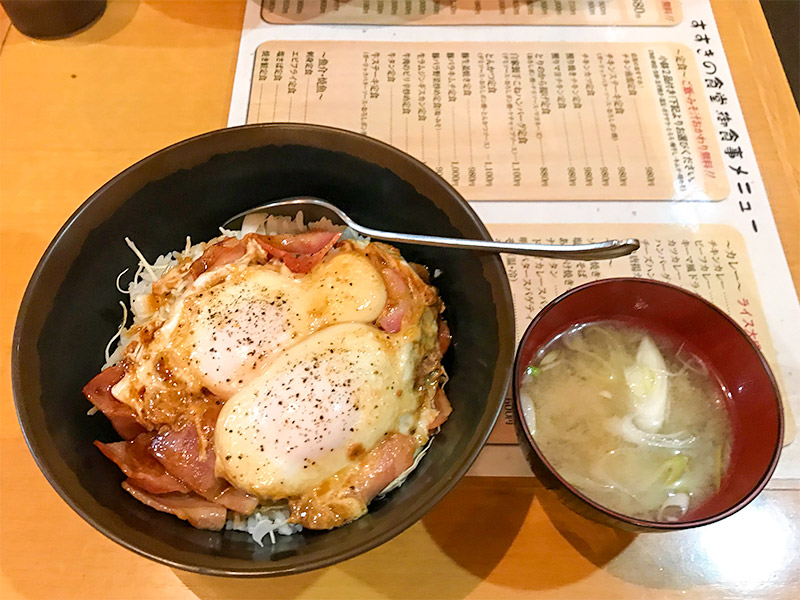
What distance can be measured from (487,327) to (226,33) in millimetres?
1540

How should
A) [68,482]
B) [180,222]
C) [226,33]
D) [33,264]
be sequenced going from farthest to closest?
[226,33]
[33,264]
[180,222]
[68,482]

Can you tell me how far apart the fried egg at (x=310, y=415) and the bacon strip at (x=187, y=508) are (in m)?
0.09

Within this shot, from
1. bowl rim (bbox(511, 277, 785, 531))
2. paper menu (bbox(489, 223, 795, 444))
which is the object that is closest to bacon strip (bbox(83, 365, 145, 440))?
bowl rim (bbox(511, 277, 785, 531))

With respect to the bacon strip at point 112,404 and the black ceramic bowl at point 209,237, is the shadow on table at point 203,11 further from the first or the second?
the bacon strip at point 112,404

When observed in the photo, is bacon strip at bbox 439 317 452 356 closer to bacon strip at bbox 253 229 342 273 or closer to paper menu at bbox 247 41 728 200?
bacon strip at bbox 253 229 342 273

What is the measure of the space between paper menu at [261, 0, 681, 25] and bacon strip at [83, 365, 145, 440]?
1417 mm

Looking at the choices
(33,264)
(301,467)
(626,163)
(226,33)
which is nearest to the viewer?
(301,467)

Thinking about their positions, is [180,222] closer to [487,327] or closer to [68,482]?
[68,482]

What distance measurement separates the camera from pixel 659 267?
1.58 metres

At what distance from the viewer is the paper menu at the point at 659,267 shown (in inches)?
60.0

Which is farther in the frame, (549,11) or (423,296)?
(549,11)

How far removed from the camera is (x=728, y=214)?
1.68 m

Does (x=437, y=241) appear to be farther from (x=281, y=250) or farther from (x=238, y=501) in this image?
(x=238, y=501)

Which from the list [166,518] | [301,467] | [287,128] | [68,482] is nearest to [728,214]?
[287,128]
